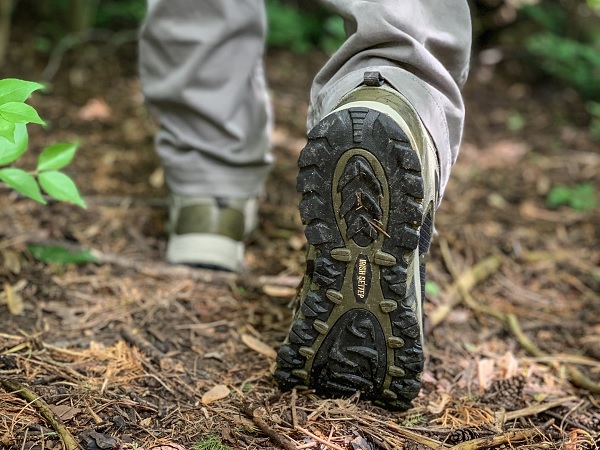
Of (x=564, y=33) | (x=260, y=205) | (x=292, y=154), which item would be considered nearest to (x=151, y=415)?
(x=260, y=205)

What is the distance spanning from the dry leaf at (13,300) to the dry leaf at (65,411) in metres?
0.49

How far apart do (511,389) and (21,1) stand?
15.8 feet

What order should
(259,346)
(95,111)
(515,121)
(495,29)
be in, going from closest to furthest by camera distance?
1. (259,346)
2. (95,111)
3. (515,121)
4. (495,29)

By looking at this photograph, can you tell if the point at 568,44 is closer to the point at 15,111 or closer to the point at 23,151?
the point at 23,151

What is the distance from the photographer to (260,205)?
2.72 meters

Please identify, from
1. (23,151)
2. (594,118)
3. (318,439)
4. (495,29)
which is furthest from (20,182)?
(495,29)

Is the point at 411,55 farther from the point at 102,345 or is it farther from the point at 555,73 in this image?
the point at 555,73

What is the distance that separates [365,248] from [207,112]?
1.00 metres

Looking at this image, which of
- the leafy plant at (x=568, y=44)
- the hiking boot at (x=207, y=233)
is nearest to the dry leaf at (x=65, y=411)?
the hiking boot at (x=207, y=233)

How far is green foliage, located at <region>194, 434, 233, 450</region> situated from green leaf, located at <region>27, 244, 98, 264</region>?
94 centimetres

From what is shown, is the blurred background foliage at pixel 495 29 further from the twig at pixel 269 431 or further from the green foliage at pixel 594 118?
the twig at pixel 269 431

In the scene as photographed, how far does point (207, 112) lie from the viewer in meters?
2.13

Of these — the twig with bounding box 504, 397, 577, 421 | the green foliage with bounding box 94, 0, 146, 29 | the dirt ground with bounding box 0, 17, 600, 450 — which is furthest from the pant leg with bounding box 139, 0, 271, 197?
the green foliage with bounding box 94, 0, 146, 29

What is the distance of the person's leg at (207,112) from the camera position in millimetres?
2096
